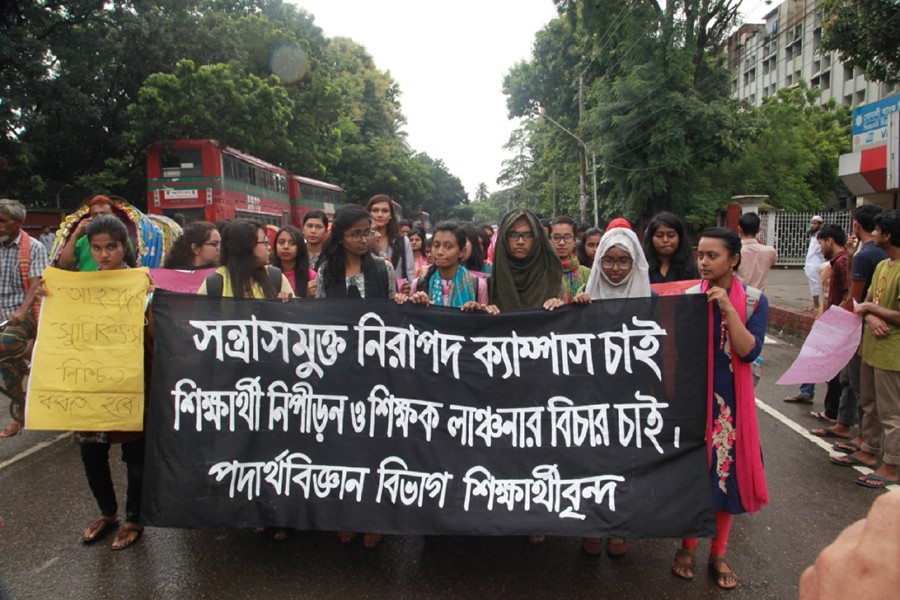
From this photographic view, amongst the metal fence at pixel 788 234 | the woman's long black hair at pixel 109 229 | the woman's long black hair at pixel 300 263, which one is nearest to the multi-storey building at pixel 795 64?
the metal fence at pixel 788 234

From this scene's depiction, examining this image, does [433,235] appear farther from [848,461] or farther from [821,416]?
[821,416]

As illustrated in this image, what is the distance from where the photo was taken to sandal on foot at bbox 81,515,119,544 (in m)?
3.37

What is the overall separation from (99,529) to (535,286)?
2669mm

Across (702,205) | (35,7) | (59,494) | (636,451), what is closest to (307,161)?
(35,7)

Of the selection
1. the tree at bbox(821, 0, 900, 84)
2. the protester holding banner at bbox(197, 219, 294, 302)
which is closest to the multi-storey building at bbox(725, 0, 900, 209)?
the tree at bbox(821, 0, 900, 84)

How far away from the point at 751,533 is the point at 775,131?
27.1 m

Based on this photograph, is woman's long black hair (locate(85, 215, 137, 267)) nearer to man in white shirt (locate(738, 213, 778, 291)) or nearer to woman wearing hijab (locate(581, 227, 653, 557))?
woman wearing hijab (locate(581, 227, 653, 557))

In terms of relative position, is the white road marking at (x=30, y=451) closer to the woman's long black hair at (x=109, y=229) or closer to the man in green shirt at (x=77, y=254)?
the man in green shirt at (x=77, y=254)

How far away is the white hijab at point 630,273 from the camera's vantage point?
3.33 metres

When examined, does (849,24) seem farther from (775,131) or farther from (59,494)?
(59,494)

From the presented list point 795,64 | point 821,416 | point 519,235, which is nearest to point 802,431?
point 821,416

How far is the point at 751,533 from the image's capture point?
3.48 meters

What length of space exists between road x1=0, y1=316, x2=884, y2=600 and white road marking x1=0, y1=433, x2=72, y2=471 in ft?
2.45

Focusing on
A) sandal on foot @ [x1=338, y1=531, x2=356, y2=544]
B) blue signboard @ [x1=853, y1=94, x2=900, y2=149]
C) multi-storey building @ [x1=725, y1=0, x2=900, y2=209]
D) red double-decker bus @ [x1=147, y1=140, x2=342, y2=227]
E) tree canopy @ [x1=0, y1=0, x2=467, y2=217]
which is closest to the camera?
sandal on foot @ [x1=338, y1=531, x2=356, y2=544]
